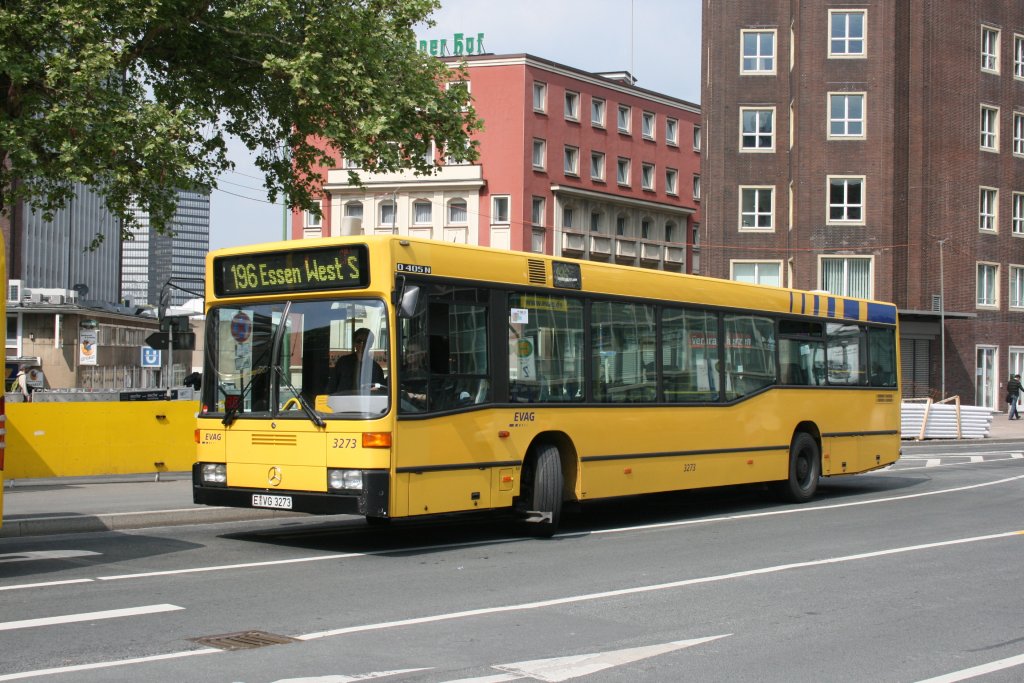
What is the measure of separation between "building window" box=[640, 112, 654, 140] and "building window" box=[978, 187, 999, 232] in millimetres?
28758

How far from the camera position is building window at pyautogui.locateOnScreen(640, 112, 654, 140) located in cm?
7950

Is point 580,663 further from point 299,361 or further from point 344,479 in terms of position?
point 299,361

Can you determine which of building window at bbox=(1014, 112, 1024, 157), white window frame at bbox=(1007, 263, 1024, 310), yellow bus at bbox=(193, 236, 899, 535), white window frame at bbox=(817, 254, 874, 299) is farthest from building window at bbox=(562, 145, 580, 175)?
yellow bus at bbox=(193, 236, 899, 535)

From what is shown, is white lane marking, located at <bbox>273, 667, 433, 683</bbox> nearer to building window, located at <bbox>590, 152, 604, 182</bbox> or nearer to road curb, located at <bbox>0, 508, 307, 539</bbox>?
road curb, located at <bbox>0, 508, 307, 539</bbox>

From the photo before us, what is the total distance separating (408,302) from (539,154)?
60893 millimetres

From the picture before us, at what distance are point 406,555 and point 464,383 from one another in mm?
1762

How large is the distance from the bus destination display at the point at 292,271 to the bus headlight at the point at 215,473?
5.68 ft

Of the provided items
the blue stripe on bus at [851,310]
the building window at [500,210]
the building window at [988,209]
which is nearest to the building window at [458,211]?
the building window at [500,210]

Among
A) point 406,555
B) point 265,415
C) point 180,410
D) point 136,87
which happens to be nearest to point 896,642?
point 406,555

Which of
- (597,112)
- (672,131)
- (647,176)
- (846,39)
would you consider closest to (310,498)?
(846,39)

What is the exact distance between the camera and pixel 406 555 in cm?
1174

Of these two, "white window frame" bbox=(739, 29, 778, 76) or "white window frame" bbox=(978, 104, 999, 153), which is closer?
"white window frame" bbox=(978, 104, 999, 153)

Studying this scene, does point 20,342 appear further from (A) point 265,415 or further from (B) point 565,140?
(A) point 265,415

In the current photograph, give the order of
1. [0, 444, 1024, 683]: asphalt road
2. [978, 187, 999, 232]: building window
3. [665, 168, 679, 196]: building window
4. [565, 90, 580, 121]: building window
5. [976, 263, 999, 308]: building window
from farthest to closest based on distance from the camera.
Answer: [665, 168, 679, 196]: building window, [565, 90, 580, 121]: building window, [978, 187, 999, 232]: building window, [976, 263, 999, 308]: building window, [0, 444, 1024, 683]: asphalt road
